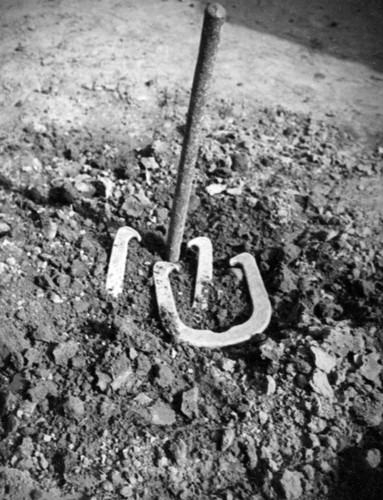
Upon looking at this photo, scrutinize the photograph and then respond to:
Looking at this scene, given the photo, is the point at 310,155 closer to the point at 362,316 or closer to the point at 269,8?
the point at 362,316

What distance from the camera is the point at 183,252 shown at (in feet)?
11.4

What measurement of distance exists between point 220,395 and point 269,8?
4240 millimetres

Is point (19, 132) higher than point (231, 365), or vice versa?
point (19, 132)

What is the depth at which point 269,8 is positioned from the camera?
563 cm

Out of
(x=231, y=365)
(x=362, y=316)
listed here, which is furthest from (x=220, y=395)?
(x=362, y=316)

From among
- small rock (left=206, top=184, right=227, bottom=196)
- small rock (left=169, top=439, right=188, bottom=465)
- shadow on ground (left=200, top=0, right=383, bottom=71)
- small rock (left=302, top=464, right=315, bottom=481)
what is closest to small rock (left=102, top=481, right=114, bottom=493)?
small rock (left=169, top=439, right=188, bottom=465)

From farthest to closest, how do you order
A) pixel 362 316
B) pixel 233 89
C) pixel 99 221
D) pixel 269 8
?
pixel 269 8 → pixel 233 89 → pixel 99 221 → pixel 362 316

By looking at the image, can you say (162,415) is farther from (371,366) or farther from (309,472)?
(371,366)

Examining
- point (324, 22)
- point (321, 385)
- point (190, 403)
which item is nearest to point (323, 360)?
point (321, 385)

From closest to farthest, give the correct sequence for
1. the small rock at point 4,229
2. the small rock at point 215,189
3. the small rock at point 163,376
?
the small rock at point 163,376
the small rock at point 4,229
the small rock at point 215,189

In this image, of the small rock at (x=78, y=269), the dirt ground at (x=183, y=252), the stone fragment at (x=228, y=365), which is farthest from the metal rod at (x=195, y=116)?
the stone fragment at (x=228, y=365)

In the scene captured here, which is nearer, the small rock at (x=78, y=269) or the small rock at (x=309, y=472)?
the small rock at (x=309, y=472)

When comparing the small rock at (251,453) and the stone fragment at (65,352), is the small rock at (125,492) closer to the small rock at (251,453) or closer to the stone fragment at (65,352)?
the small rock at (251,453)

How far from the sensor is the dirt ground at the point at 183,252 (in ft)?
8.35
